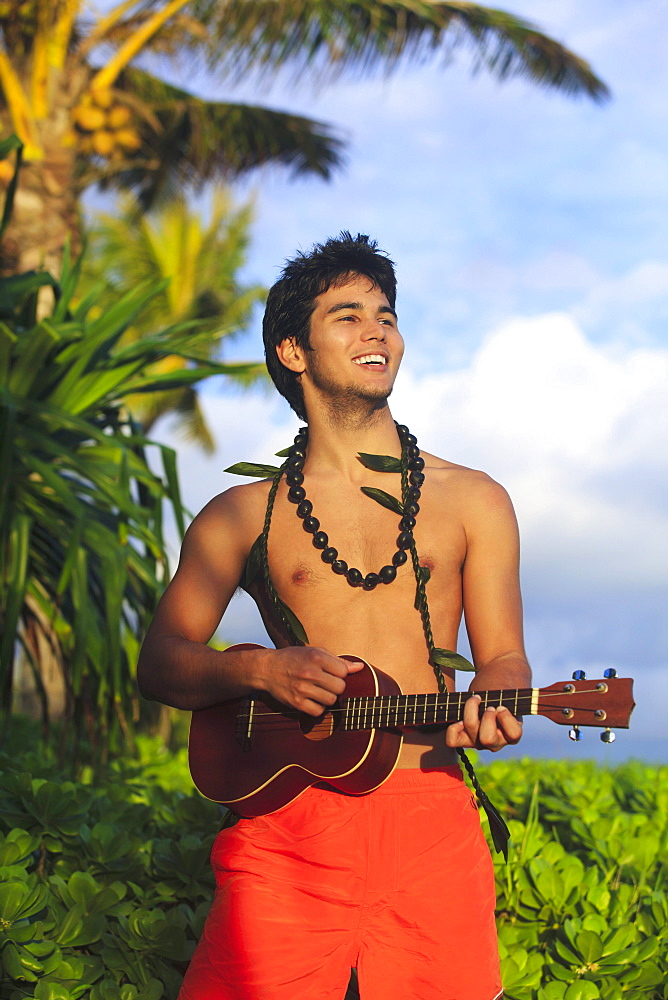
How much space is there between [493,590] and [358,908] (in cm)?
75

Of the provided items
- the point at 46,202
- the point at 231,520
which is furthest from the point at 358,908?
the point at 46,202

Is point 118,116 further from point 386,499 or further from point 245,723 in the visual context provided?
point 245,723

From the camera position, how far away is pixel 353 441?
266 cm

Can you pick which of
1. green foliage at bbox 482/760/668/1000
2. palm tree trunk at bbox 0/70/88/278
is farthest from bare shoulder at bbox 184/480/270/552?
palm tree trunk at bbox 0/70/88/278

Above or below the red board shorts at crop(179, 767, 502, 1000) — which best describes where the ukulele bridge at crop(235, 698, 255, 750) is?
above

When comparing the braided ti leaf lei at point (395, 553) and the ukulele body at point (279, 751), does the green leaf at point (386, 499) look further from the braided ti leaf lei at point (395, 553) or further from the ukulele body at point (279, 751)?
the ukulele body at point (279, 751)

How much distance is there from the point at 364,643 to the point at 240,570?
419 mm

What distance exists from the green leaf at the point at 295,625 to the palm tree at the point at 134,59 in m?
6.62

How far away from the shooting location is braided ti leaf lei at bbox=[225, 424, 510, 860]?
2365mm

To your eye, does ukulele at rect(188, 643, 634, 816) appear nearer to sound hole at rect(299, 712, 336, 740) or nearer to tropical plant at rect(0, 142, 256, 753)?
sound hole at rect(299, 712, 336, 740)

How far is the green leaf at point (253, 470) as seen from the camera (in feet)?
9.07

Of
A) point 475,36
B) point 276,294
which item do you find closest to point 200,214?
point 475,36

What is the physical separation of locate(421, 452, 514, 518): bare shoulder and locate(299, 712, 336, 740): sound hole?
1.95 ft

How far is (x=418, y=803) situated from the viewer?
225 cm
